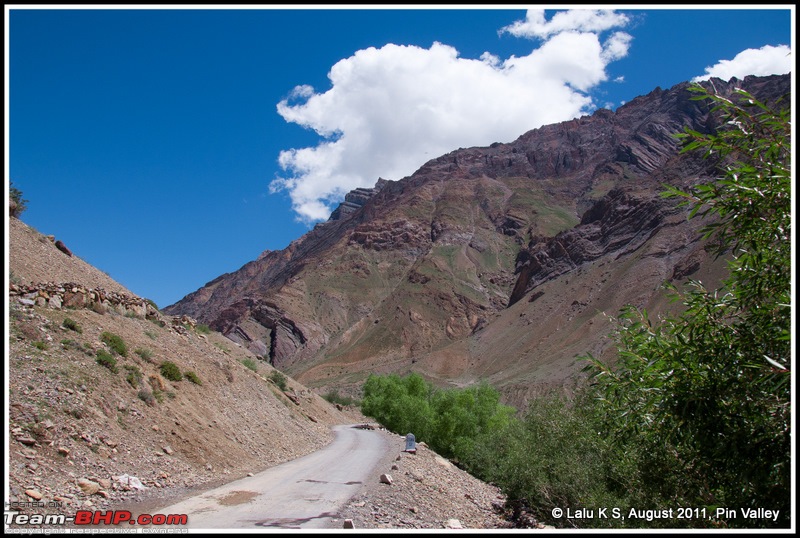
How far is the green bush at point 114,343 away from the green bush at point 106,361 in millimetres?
1125

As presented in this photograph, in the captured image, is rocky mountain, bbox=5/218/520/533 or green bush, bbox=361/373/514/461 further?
green bush, bbox=361/373/514/461

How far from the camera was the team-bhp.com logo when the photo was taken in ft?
24.0

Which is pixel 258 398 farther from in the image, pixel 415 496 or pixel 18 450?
pixel 18 450

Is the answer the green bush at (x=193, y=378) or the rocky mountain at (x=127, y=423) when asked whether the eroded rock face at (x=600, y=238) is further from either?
the green bush at (x=193, y=378)

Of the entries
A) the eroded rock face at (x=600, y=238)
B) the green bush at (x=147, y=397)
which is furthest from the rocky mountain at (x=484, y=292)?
the green bush at (x=147, y=397)

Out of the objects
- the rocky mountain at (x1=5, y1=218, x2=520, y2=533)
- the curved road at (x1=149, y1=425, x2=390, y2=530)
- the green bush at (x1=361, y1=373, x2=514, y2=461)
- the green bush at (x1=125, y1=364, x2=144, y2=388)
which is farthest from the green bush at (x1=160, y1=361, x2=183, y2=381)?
the green bush at (x1=361, y1=373, x2=514, y2=461)

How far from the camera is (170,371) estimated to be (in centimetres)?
1898

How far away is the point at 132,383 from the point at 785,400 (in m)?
16.1

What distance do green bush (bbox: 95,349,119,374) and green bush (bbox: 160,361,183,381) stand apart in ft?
10.3

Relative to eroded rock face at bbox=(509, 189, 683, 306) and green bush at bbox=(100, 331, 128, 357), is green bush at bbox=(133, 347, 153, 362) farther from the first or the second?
eroded rock face at bbox=(509, 189, 683, 306)

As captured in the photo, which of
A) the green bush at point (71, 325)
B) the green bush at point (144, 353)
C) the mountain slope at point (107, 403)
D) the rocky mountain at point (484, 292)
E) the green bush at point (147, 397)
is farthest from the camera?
the rocky mountain at point (484, 292)

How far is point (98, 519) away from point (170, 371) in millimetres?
11079

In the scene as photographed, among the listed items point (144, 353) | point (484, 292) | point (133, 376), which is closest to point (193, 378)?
point (144, 353)

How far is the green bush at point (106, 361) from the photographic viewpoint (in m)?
15.4
